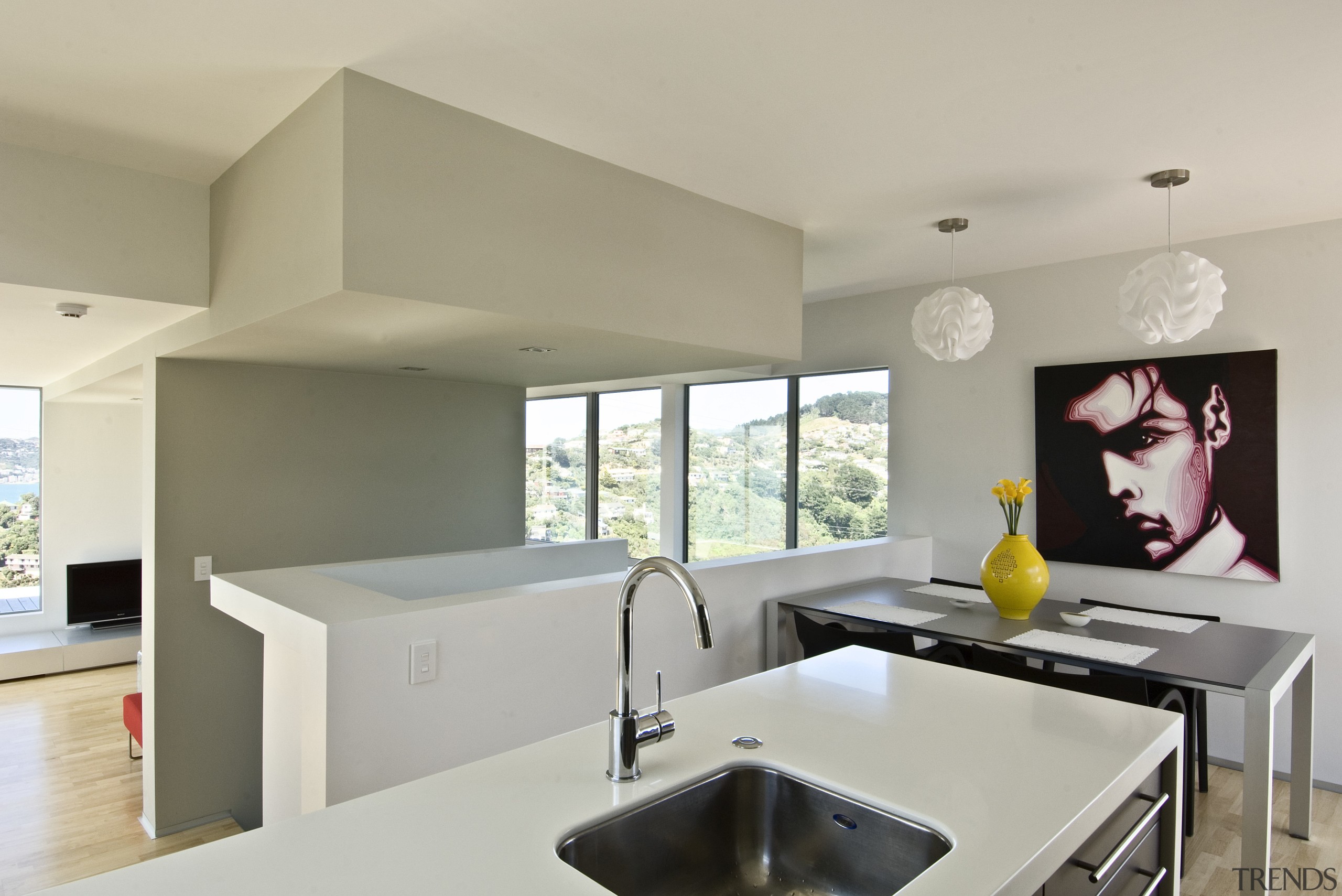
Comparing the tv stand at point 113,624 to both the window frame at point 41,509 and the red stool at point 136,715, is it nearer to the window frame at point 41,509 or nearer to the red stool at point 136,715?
the window frame at point 41,509

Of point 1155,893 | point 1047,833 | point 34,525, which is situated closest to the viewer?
point 1047,833

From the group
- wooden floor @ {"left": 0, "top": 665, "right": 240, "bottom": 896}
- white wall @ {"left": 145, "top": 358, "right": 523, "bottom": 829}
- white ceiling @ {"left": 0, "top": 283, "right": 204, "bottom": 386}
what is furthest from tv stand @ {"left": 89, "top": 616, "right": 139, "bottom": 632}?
white wall @ {"left": 145, "top": 358, "right": 523, "bottom": 829}

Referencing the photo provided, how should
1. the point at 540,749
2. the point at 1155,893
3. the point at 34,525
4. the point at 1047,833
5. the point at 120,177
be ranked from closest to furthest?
the point at 1047,833 < the point at 540,749 < the point at 1155,893 < the point at 120,177 < the point at 34,525

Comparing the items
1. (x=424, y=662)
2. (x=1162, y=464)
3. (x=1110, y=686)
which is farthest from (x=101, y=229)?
(x=1162, y=464)

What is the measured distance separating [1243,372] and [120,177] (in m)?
4.49

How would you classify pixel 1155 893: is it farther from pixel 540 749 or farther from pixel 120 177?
pixel 120 177

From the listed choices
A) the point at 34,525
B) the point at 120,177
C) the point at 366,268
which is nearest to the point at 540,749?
the point at 366,268

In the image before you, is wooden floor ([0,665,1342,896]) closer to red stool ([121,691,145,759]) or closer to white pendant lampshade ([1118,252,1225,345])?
red stool ([121,691,145,759])

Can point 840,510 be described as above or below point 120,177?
below

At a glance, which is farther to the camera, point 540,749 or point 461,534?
point 461,534

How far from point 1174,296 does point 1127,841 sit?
185 centimetres

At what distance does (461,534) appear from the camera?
175 inches

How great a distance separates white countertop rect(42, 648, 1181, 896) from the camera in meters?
0.98

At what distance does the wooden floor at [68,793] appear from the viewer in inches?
114
